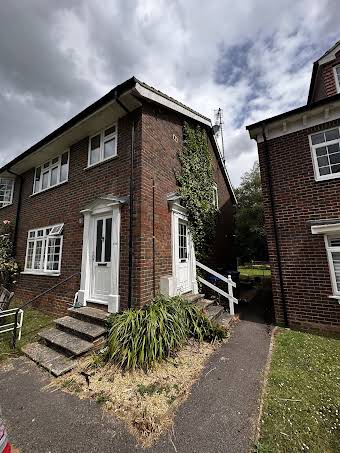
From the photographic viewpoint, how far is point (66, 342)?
15.2 ft

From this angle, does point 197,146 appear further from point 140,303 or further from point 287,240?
point 140,303

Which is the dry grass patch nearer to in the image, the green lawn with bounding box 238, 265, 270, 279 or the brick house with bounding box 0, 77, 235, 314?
the brick house with bounding box 0, 77, 235, 314

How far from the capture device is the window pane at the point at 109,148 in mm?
6777

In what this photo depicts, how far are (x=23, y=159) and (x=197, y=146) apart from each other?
25.1ft

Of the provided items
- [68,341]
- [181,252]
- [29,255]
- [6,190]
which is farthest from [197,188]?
[6,190]

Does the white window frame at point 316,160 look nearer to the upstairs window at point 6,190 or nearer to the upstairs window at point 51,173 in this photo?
the upstairs window at point 51,173

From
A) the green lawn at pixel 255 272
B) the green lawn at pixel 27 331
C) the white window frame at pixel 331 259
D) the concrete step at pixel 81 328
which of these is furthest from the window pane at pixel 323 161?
the green lawn at pixel 255 272

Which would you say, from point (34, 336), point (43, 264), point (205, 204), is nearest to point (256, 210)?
point (205, 204)

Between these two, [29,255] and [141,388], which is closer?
[141,388]

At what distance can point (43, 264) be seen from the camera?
8055 mm

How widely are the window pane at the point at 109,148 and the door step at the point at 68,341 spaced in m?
4.76

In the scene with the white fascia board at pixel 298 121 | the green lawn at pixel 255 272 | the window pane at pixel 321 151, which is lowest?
the green lawn at pixel 255 272

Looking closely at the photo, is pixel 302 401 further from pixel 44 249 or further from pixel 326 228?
pixel 44 249

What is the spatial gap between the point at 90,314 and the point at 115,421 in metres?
2.87
